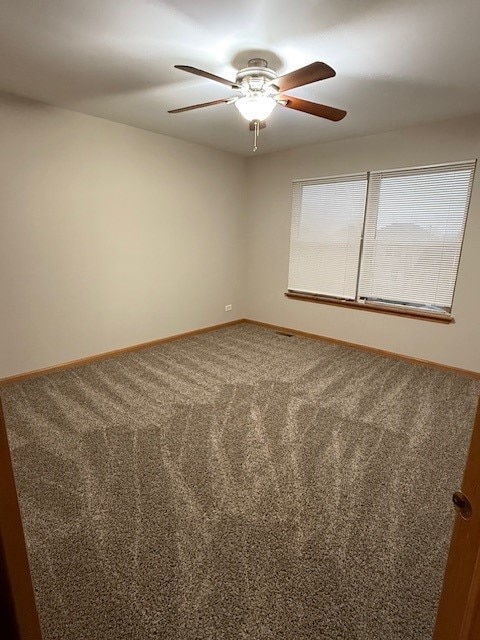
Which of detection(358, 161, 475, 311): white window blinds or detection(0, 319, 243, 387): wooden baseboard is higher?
detection(358, 161, 475, 311): white window blinds

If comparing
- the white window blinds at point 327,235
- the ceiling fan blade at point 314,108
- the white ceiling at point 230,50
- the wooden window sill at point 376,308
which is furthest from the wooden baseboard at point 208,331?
the ceiling fan blade at point 314,108

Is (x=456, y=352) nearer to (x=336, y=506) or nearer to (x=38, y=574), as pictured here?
(x=336, y=506)

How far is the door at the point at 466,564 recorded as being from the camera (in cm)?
60

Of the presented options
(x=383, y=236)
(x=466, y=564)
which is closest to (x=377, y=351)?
(x=383, y=236)

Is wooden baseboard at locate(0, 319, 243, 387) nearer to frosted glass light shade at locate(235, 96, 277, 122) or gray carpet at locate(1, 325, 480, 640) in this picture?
gray carpet at locate(1, 325, 480, 640)

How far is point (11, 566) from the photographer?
1.74 feet

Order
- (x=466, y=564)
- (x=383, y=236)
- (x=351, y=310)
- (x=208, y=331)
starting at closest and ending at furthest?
(x=466, y=564) → (x=383, y=236) → (x=351, y=310) → (x=208, y=331)

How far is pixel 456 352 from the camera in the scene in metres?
3.57

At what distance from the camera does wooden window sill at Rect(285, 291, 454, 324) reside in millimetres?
3627

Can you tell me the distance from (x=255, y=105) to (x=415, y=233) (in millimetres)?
2368

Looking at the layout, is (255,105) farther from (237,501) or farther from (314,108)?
(237,501)

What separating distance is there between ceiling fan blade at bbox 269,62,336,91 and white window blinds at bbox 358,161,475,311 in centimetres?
223

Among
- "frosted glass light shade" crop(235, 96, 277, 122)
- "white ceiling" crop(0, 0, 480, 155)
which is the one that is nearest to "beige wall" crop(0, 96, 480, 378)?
"white ceiling" crop(0, 0, 480, 155)

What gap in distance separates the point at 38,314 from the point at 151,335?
1.32m
